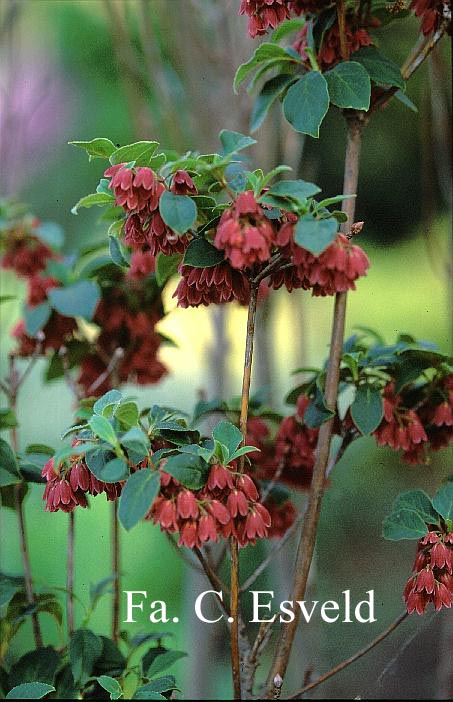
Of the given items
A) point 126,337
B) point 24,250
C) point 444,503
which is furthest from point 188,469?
point 24,250

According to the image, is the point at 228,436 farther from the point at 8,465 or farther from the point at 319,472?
the point at 8,465

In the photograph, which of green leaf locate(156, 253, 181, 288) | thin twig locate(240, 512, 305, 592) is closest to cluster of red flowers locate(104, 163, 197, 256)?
green leaf locate(156, 253, 181, 288)

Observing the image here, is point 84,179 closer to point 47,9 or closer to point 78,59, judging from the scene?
point 78,59

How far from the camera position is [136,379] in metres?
1.13

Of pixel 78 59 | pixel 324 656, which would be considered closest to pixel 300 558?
pixel 324 656

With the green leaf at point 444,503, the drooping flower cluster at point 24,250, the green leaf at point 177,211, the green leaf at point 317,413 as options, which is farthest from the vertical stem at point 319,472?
the drooping flower cluster at point 24,250

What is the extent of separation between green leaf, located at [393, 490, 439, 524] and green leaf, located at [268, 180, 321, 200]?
0.30 meters

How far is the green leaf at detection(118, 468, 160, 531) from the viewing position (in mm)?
562

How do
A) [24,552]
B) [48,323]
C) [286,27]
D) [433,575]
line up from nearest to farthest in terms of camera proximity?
[433,575] < [286,27] < [24,552] < [48,323]

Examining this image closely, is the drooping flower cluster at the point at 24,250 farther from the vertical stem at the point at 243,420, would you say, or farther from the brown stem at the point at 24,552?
the vertical stem at the point at 243,420

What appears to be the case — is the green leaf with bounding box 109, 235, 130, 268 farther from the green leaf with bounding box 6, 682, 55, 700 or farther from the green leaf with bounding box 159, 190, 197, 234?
the green leaf with bounding box 6, 682, 55, 700

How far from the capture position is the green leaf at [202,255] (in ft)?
2.08

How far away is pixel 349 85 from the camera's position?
738 mm

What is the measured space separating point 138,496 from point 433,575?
0.27 meters
